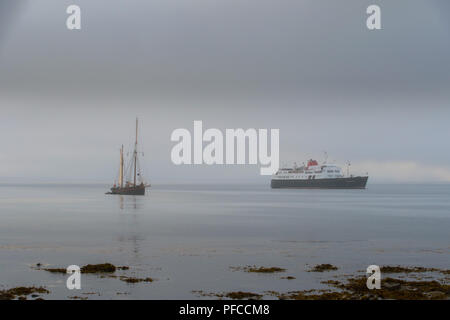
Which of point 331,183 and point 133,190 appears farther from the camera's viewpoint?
point 331,183

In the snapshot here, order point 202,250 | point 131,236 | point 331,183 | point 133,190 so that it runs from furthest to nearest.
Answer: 1. point 331,183
2. point 133,190
3. point 131,236
4. point 202,250

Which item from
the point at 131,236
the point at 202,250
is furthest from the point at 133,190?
the point at 202,250

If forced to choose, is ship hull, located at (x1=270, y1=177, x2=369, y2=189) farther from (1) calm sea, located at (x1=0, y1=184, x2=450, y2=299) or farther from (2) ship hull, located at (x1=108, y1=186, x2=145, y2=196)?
(1) calm sea, located at (x1=0, y1=184, x2=450, y2=299)

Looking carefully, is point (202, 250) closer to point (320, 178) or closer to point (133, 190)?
point (133, 190)

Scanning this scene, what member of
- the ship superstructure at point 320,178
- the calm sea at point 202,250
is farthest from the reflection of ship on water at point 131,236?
the ship superstructure at point 320,178

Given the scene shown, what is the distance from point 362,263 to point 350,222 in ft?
91.4

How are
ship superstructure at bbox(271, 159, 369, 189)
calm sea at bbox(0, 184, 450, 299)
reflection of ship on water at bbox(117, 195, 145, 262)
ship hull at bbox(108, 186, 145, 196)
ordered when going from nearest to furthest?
1. calm sea at bbox(0, 184, 450, 299)
2. reflection of ship on water at bbox(117, 195, 145, 262)
3. ship hull at bbox(108, 186, 145, 196)
4. ship superstructure at bbox(271, 159, 369, 189)

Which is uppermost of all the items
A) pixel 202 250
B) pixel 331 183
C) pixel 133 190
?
pixel 331 183

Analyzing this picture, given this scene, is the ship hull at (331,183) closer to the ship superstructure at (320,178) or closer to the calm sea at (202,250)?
the ship superstructure at (320,178)

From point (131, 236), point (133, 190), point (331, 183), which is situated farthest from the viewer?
point (331, 183)

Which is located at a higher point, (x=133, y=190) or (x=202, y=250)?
(x=133, y=190)

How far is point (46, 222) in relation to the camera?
168 feet

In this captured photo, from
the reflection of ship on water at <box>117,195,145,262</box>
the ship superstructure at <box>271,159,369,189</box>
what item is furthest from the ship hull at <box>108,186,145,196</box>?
the ship superstructure at <box>271,159,369,189</box>
